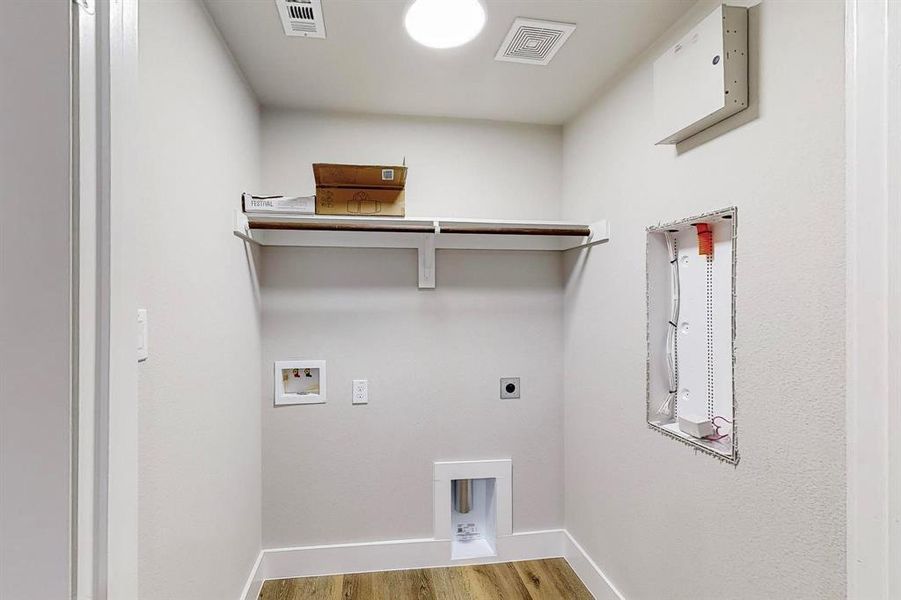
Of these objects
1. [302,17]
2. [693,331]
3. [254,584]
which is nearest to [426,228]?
[302,17]

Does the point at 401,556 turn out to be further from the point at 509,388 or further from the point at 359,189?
the point at 359,189

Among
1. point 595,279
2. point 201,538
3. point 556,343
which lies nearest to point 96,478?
point 201,538

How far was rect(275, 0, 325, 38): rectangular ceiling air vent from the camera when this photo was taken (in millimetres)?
1562

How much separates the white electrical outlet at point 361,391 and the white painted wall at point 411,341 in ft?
0.11

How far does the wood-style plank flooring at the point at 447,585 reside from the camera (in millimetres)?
2266

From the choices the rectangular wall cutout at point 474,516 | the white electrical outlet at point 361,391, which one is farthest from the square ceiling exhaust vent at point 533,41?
the rectangular wall cutout at point 474,516

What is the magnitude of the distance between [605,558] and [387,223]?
1849 mm

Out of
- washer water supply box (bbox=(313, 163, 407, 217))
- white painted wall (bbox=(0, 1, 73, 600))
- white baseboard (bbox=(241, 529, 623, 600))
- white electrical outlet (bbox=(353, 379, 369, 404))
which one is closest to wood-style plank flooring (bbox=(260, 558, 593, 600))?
white baseboard (bbox=(241, 529, 623, 600))

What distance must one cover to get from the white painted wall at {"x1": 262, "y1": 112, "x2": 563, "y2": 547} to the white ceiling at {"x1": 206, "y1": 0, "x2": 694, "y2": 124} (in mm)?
183

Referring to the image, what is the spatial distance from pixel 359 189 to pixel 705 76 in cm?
136

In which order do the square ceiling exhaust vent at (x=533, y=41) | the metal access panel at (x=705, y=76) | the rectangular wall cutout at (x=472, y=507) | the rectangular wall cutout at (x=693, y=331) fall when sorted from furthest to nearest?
the rectangular wall cutout at (x=472, y=507) → the square ceiling exhaust vent at (x=533, y=41) → the rectangular wall cutout at (x=693, y=331) → the metal access panel at (x=705, y=76)

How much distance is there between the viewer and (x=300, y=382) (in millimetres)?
2480

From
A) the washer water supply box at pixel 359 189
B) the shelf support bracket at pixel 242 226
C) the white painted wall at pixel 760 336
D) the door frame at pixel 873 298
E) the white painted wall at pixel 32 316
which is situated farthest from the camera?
the washer water supply box at pixel 359 189

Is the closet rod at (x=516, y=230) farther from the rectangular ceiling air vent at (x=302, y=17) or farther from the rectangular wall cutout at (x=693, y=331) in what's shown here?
the rectangular ceiling air vent at (x=302, y=17)
